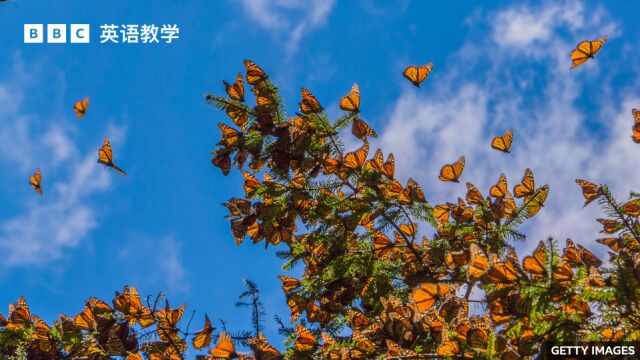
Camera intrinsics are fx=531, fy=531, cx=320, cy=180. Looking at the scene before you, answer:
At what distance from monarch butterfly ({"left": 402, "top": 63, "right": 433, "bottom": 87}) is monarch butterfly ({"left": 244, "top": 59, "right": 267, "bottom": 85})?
94cm

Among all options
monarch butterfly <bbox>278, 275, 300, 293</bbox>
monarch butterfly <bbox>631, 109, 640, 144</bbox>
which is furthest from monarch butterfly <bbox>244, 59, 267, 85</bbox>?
monarch butterfly <bbox>631, 109, 640, 144</bbox>

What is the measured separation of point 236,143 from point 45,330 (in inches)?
67.2

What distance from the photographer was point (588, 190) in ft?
9.10

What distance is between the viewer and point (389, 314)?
8.49 ft

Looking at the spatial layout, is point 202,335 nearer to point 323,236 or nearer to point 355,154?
point 323,236

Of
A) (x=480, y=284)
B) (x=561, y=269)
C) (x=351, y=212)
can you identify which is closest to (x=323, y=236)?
(x=351, y=212)

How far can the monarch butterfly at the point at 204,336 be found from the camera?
9.46ft

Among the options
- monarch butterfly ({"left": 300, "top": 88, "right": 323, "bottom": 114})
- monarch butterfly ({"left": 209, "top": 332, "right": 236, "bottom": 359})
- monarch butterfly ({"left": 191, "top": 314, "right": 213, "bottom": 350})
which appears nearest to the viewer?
monarch butterfly ({"left": 209, "top": 332, "right": 236, "bottom": 359})

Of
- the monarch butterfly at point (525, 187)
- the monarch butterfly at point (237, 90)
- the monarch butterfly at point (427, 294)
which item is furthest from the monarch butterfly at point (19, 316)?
the monarch butterfly at point (525, 187)

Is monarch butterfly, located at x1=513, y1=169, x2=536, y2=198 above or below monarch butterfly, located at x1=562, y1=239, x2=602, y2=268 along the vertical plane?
above

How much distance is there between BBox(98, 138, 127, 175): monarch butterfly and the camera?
339cm

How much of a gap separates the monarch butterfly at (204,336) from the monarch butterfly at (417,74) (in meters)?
1.93

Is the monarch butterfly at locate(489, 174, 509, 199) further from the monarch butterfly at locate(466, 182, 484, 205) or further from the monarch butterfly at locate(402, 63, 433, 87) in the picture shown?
the monarch butterfly at locate(402, 63, 433, 87)

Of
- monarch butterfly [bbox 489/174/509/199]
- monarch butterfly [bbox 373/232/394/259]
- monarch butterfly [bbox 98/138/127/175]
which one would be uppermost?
monarch butterfly [bbox 98/138/127/175]
